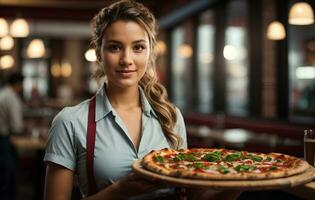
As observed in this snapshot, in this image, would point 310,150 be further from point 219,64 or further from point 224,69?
point 219,64

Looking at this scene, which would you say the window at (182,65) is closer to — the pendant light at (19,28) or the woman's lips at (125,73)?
the pendant light at (19,28)

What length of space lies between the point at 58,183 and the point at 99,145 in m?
0.22

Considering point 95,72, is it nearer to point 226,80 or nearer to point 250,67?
point 250,67

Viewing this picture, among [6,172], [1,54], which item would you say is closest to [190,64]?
[6,172]

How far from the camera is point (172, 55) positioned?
1409 centimetres

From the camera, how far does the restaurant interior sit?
273 inches

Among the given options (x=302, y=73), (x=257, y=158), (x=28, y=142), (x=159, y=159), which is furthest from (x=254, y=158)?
(x=302, y=73)

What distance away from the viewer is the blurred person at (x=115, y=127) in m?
1.98

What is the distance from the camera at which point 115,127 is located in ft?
6.94

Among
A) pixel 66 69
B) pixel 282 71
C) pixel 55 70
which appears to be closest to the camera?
pixel 282 71

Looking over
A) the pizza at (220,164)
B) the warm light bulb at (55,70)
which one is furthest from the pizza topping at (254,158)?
the warm light bulb at (55,70)

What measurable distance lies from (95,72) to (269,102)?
644cm

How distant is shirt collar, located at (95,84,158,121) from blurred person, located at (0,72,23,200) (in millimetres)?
4041

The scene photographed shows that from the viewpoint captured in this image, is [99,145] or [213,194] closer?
[99,145]
